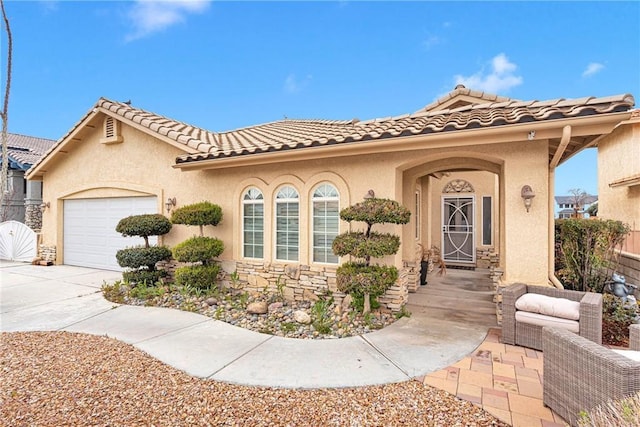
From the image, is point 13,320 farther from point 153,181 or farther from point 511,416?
point 511,416

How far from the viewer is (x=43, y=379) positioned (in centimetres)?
475

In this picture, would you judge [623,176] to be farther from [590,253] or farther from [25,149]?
[25,149]

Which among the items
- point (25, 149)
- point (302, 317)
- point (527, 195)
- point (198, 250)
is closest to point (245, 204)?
point (198, 250)

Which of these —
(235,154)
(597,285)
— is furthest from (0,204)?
(597,285)

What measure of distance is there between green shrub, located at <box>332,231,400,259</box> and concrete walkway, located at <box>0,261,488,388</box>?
1.66 meters

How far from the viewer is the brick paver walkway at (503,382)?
152 inches

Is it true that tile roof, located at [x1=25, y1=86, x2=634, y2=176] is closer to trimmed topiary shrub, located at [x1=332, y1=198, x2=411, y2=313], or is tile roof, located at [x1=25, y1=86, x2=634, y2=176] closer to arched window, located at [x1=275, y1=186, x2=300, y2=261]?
arched window, located at [x1=275, y1=186, x2=300, y2=261]

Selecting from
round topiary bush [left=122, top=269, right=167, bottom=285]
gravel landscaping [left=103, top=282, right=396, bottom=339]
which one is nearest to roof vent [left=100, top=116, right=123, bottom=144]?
round topiary bush [left=122, top=269, right=167, bottom=285]

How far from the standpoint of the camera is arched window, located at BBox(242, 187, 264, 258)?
33.0 ft

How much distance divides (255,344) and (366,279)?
8.99 feet

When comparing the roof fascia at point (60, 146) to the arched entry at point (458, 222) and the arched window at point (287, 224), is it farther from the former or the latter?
the arched entry at point (458, 222)

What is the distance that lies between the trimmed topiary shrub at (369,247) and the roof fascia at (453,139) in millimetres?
1359

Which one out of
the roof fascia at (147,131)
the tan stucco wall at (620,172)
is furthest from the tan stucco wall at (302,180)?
the tan stucco wall at (620,172)

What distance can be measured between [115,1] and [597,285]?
64.7 feet
